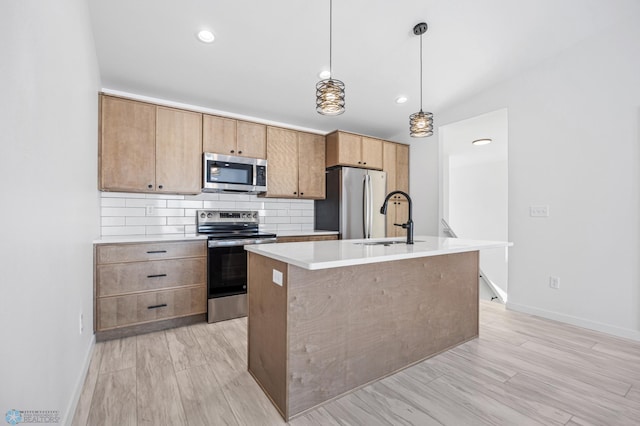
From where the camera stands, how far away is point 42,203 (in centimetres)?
118

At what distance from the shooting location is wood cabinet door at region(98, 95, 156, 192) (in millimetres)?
2816

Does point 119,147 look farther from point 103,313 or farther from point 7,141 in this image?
point 7,141

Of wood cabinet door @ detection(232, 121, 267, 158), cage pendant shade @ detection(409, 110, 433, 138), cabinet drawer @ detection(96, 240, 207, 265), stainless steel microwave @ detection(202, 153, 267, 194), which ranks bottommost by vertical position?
cabinet drawer @ detection(96, 240, 207, 265)

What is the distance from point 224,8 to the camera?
2260 mm

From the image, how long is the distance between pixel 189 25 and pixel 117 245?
1.97 meters

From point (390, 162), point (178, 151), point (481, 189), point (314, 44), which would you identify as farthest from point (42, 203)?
point (481, 189)

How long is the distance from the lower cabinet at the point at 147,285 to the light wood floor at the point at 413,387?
0.60 ft

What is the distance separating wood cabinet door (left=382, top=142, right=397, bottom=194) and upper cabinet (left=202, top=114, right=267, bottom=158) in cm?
184

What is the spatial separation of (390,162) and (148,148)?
323 cm

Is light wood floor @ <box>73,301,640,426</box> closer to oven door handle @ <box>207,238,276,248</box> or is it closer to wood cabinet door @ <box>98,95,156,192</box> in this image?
oven door handle @ <box>207,238,276,248</box>

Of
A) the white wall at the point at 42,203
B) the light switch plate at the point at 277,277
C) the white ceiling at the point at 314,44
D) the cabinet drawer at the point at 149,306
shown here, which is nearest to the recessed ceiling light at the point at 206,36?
the white ceiling at the point at 314,44

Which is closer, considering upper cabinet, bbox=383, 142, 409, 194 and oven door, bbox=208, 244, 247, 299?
oven door, bbox=208, 244, 247, 299
